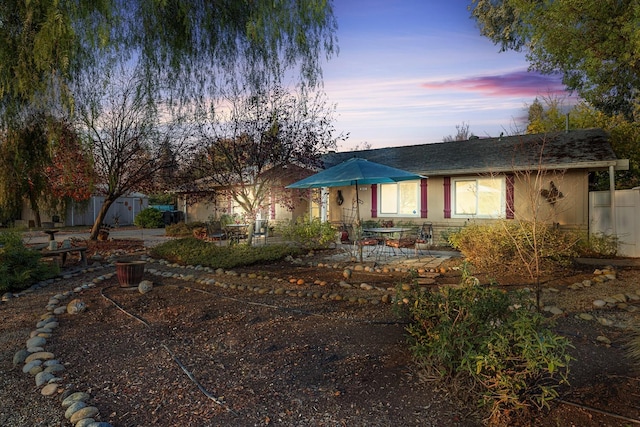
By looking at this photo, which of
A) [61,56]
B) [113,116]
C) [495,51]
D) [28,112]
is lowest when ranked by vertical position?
[28,112]

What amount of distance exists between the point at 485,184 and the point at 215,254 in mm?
7606

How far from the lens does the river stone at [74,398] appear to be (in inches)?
109

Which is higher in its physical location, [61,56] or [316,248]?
[61,56]

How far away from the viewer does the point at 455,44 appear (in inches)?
318

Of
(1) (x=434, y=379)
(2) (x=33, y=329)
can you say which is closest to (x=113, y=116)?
(2) (x=33, y=329)

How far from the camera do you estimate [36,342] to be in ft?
12.9

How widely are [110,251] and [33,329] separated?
7.05 meters

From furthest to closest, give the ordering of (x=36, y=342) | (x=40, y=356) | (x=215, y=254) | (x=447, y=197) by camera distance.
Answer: (x=447, y=197) < (x=215, y=254) < (x=36, y=342) < (x=40, y=356)

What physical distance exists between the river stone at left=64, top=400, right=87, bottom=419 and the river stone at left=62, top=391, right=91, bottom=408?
0.09 feet

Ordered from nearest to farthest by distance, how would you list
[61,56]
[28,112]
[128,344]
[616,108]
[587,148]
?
[61,56] < [128,344] < [28,112] < [587,148] < [616,108]

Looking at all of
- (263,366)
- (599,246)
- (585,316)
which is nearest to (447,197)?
(599,246)

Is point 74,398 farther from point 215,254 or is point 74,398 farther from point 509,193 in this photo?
point 509,193

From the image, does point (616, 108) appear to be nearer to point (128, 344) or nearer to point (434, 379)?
point (434, 379)

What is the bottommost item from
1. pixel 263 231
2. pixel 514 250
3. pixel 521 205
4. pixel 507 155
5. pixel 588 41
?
pixel 514 250
